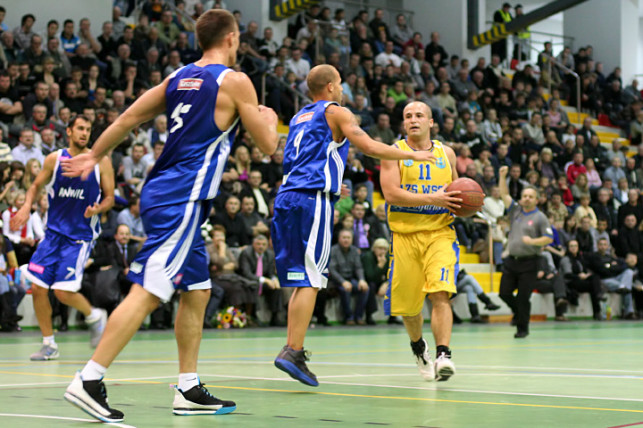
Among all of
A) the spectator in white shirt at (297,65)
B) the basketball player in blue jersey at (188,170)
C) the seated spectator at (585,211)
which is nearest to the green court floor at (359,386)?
the basketball player in blue jersey at (188,170)

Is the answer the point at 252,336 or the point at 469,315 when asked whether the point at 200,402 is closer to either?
the point at 252,336

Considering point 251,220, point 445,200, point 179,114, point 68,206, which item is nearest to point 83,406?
point 179,114

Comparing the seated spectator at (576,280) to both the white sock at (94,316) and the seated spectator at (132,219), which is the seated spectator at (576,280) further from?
the white sock at (94,316)

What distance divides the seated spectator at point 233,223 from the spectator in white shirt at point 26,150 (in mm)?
3045

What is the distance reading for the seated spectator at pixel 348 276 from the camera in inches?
650

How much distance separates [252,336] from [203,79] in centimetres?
837

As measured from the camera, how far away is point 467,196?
685cm

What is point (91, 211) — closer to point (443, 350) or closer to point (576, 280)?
point (443, 350)

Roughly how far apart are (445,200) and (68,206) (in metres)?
3.84

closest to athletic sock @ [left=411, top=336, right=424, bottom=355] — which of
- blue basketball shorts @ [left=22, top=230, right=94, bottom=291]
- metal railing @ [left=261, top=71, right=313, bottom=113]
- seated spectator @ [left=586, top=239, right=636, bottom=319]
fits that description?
blue basketball shorts @ [left=22, top=230, right=94, bottom=291]

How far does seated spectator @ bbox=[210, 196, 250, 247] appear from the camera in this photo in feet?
53.2

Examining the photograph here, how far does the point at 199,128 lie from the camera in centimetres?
496

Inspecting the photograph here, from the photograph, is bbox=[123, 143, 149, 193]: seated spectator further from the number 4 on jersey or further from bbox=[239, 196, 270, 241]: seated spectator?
the number 4 on jersey

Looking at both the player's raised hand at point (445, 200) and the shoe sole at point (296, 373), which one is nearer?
the shoe sole at point (296, 373)
